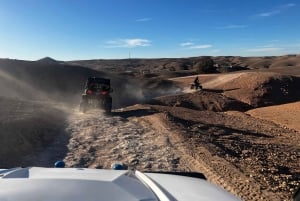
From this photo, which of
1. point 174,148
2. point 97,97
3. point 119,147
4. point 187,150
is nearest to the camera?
point 187,150

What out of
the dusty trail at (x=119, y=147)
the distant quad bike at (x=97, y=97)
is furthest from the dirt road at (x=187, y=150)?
the distant quad bike at (x=97, y=97)

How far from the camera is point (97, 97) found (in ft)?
80.7

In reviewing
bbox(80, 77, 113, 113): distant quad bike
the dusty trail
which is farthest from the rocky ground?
bbox(80, 77, 113, 113): distant quad bike

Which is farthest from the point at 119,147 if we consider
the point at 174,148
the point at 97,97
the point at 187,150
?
the point at 97,97

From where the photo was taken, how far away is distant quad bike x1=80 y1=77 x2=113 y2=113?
2411cm

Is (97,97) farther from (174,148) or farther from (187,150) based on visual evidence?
(187,150)

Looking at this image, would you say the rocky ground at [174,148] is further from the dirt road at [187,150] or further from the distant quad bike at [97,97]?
the distant quad bike at [97,97]

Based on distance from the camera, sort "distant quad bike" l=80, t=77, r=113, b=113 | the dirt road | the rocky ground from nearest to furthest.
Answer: the dirt road, the rocky ground, "distant quad bike" l=80, t=77, r=113, b=113

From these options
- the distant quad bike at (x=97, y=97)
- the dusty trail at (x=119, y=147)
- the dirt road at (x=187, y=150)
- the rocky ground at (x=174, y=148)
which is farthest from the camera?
the distant quad bike at (x=97, y=97)

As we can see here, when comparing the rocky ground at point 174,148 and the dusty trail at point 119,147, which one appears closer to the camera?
the rocky ground at point 174,148

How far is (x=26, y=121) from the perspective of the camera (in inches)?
673

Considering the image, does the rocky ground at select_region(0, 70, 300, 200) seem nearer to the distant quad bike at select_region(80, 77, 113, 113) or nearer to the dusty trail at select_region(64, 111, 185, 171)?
the dusty trail at select_region(64, 111, 185, 171)

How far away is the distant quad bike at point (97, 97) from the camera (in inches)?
949

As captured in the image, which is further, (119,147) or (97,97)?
(97,97)
